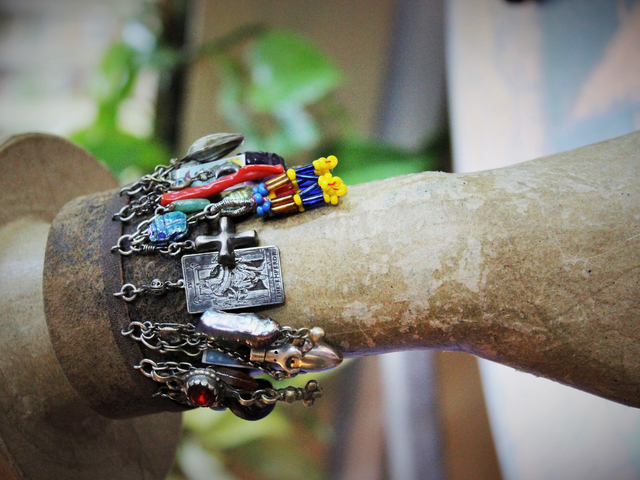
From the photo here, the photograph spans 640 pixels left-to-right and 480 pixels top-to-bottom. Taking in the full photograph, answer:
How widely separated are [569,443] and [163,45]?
9.05ft

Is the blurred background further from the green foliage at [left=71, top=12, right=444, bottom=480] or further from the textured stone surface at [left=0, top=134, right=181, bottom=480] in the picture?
the textured stone surface at [left=0, top=134, right=181, bottom=480]

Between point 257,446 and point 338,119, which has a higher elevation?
point 338,119

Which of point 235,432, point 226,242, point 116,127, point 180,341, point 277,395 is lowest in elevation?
point 235,432

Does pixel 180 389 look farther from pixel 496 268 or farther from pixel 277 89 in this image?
pixel 277 89

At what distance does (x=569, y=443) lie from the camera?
1.57 metres

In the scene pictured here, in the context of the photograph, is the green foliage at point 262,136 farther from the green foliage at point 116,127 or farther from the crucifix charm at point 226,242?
the crucifix charm at point 226,242

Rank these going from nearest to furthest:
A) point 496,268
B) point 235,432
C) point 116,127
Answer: point 496,268 → point 235,432 → point 116,127

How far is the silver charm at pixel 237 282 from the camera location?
0.90 meters

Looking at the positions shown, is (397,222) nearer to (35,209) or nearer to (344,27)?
(35,209)

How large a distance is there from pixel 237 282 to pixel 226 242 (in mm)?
69

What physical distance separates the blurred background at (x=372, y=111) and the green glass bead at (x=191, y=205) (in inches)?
46.5

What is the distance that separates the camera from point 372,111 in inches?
109

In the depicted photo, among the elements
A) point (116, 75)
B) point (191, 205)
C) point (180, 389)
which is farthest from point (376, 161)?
point (180, 389)

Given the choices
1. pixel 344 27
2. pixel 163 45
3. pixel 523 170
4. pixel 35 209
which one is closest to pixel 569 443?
pixel 523 170
